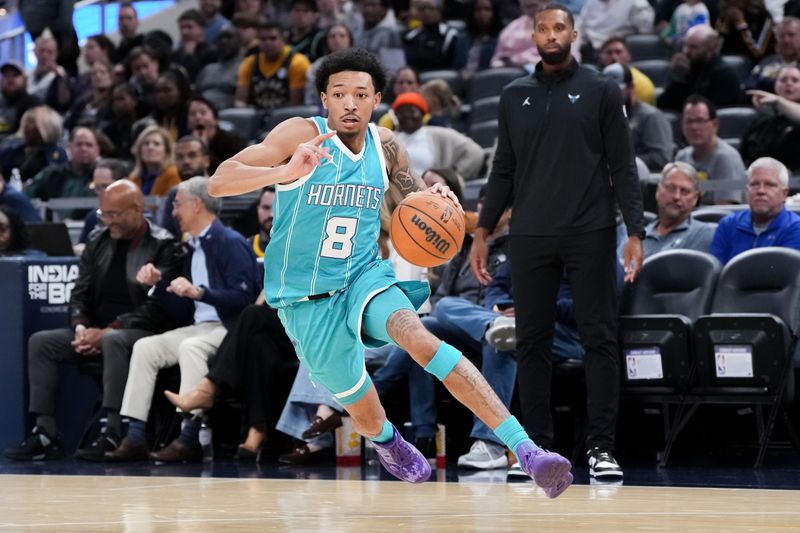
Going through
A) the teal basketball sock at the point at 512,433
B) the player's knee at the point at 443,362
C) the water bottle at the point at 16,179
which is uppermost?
the water bottle at the point at 16,179

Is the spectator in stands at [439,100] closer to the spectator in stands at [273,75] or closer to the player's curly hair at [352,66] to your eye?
the spectator in stands at [273,75]

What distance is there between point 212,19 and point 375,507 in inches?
435

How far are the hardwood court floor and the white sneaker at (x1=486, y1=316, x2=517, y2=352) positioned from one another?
100 cm

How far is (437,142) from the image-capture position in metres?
9.95

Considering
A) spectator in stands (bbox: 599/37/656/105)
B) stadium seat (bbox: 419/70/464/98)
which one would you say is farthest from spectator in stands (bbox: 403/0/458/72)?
spectator in stands (bbox: 599/37/656/105)

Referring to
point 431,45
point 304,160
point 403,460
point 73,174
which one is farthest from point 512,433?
point 431,45

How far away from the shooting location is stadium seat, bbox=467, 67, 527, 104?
11664mm

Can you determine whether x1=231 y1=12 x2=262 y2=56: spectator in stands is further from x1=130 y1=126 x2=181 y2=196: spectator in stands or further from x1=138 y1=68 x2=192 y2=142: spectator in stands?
x1=130 y1=126 x2=181 y2=196: spectator in stands

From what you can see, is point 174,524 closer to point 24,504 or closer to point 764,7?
point 24,504

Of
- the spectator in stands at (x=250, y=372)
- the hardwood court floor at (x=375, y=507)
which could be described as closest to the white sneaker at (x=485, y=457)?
the hardwood court floor at (x=375, y=507)

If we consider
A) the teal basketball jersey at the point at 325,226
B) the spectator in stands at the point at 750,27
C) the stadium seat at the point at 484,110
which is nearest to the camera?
the teal basketball jersey at the point at 325,226

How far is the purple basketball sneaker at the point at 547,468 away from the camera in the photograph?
176 inches

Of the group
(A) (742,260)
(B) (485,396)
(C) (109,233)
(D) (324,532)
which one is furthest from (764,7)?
(D) (324,532)

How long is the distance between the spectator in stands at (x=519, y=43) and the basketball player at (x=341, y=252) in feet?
22.5
